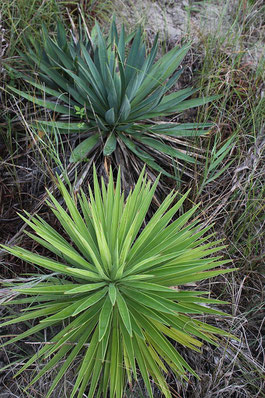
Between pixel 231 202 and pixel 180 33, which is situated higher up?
pixel 180 33

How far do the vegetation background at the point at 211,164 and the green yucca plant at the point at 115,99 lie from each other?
6.9 inches

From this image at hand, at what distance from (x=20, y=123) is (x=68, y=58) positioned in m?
0.59

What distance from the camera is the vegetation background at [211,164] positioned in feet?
7.36

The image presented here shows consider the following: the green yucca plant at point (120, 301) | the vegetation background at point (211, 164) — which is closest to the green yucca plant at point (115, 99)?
the vegetation background at point (211, 164)

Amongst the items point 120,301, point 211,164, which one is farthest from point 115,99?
point 120,301

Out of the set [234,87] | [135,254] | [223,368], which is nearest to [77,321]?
[135,254]

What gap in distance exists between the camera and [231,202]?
2584 millimetres

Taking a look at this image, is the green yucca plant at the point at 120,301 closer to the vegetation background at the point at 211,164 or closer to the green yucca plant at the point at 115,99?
the vegetation background at the point at 211,164

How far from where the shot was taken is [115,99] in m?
2.69

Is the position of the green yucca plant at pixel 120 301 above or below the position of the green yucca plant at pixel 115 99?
below

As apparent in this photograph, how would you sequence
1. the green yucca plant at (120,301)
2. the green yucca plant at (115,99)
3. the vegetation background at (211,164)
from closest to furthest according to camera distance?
the green yucca plant at (120,301) → the vegetation background at (211,164) → the green yucca plant at (115,99)

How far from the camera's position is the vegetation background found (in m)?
2.24

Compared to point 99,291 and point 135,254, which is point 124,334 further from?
point 135,254

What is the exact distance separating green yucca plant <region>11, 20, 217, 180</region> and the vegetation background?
0.17 metres
